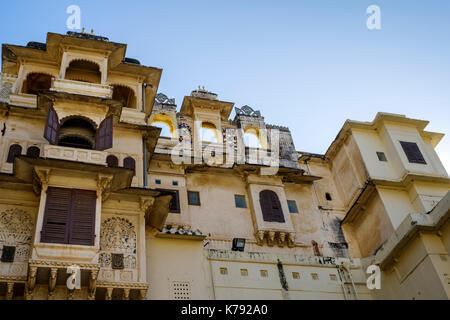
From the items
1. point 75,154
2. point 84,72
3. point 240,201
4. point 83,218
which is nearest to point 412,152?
point 240,201

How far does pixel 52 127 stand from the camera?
17750 mm

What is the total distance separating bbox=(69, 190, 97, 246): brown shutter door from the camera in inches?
613

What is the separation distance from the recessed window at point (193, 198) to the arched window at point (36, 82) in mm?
7740

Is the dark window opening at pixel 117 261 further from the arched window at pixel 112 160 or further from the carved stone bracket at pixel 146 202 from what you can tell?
the arched window at pixel 112 160

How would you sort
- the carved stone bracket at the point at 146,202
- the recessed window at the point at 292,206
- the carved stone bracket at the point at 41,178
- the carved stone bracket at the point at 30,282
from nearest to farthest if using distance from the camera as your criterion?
the carved stone bracket at the point at 30,282, the carved stone bracket at the point at 41,178, the carved stone bracket at the point at 146,202, the recessed window at the point at 292,206

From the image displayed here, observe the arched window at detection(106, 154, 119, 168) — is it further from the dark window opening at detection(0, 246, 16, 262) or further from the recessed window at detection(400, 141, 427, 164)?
the recessed window at detection(400, 141, 427, 164)

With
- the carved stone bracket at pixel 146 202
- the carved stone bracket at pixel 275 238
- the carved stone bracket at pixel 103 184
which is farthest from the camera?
the carved stone bracket at pixel 275 238

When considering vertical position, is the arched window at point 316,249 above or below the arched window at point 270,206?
below

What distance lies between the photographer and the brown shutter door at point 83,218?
1556cm

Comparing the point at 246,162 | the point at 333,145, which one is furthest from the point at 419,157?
the point at 246,162

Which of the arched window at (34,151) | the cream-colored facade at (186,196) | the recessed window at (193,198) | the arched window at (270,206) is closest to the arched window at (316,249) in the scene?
the cream-colored facade at (186,196)

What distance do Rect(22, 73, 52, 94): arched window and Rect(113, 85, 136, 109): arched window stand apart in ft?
9.19

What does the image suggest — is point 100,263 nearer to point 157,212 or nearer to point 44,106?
point 157,212
